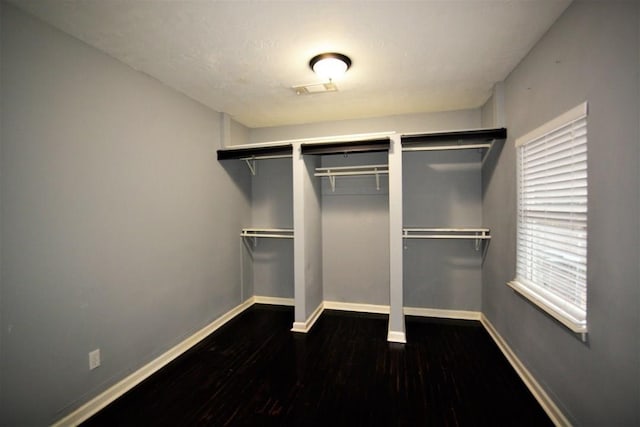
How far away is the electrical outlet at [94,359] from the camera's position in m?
1.96

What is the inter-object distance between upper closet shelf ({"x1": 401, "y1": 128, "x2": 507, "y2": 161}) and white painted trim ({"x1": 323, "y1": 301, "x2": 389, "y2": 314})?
2019 millimetres

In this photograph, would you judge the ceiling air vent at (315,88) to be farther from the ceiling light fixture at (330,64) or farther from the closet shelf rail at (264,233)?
the closet shelf rail at (264,233)

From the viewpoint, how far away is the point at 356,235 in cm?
373

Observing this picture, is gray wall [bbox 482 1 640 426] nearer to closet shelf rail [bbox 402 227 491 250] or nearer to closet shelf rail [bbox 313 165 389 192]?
closet shelf rail [bbox 402 227 491 250]

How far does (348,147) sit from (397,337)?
1.99 meters

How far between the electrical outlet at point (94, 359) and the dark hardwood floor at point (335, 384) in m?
0.31

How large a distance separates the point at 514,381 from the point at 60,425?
312 centimetres

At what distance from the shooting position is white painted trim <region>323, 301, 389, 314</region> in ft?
12.0

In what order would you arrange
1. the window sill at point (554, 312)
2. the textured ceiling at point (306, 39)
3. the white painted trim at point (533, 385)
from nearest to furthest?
1. the window sill at point (554, 312)
2. the textured ceiling at point (306, 39)
3. the white painted trim at point (533, 385)

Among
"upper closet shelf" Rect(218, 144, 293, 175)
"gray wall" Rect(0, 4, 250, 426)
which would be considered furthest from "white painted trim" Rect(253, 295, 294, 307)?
"upper closet shelf" Rect(218, 144, 293, 175)

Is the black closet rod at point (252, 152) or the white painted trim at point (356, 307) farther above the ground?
the black closet rod at point (252, 152)

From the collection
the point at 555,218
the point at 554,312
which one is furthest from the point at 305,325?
the point at 555,218

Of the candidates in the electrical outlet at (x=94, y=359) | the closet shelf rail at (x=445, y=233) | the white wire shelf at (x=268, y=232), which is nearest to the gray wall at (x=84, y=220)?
the electrical outlet at (x=94, y=359)

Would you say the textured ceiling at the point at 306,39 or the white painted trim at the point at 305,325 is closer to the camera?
the textured ceiling at the point at 306,39
